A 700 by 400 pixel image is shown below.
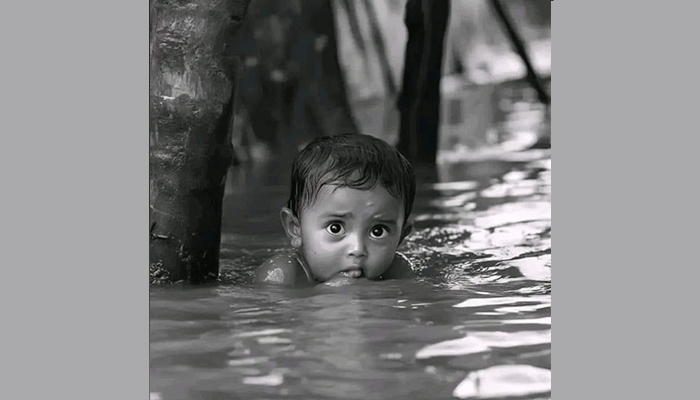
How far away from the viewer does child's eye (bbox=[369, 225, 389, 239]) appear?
3.15m

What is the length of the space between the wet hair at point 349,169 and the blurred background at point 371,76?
308mm

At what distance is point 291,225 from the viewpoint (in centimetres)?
326

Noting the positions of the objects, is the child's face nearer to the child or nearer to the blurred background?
the child

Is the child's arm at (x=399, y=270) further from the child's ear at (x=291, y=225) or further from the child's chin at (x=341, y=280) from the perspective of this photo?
the child's ear at (x=291, y=225)

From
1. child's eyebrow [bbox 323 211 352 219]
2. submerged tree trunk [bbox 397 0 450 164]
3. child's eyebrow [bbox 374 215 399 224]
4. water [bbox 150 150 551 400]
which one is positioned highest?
submerged tree trunk [bbox 397 0 450 164]

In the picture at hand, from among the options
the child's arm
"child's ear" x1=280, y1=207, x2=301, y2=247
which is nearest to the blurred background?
"child's ear" x1=280, y1=207, x2=301, y2=247

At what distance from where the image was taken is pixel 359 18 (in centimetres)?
341

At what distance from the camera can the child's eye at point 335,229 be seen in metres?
3.13

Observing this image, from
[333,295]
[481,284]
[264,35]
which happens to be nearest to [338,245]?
[333,295]

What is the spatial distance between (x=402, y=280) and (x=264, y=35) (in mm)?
826

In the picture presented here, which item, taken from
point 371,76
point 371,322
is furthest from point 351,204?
point 371,76

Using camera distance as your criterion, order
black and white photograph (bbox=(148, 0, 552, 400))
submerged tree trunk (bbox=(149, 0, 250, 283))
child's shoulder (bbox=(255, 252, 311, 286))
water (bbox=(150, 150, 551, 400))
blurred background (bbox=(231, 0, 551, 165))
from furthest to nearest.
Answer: blurred background (bbox=(231, 0, 551, 165)), child's shoulder (bbox=(255, 252, 311, 286)), submerged tree trunk (bbox=(149, 0, 250, 283)), black and white photograph (bbox=(148, 0, 552, 400)), water (bbox=(150, 150, 551, 400))

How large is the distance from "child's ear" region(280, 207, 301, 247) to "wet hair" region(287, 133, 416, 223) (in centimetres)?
2

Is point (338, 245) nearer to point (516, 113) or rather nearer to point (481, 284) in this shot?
point (481, 284)
